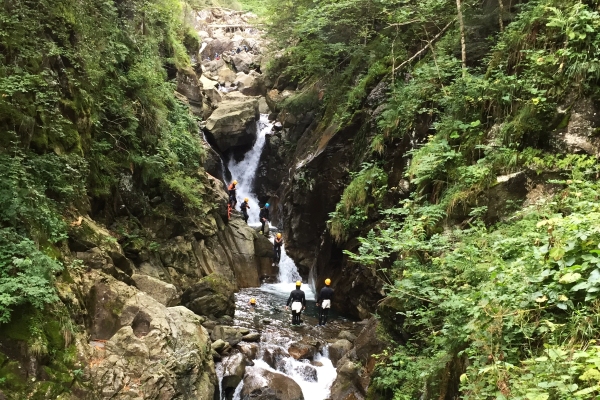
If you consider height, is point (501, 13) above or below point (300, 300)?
above

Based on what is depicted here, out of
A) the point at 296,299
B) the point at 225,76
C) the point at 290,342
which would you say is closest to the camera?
the point at 290,342

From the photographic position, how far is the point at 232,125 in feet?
78.3

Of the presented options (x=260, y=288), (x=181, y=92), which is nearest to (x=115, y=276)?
(x=260, y=288)

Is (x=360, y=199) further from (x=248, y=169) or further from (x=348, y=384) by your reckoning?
(x=248, y=169)

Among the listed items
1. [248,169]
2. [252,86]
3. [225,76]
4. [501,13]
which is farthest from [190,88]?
[501,13]

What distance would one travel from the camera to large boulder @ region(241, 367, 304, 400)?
29.7 feet

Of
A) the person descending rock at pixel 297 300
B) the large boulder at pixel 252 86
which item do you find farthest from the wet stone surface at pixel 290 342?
the large boulder at pixel 252 86

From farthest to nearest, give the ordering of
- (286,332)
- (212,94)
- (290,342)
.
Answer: (212,94), (286,332), (290,342)

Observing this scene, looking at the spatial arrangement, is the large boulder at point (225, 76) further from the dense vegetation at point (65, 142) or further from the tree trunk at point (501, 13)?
the tree trunk at point (501, 13)

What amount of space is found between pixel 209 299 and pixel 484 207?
8690 millimetres

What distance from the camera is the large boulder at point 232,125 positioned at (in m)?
23.8

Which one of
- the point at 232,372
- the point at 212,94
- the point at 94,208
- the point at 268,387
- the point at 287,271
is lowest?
the point at 268,387

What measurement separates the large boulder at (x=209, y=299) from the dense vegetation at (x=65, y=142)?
114 inches

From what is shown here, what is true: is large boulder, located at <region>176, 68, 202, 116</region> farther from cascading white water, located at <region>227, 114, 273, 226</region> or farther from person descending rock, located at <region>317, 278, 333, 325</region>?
person descending rock, located at <region>317, 278, 333, 325</region>
